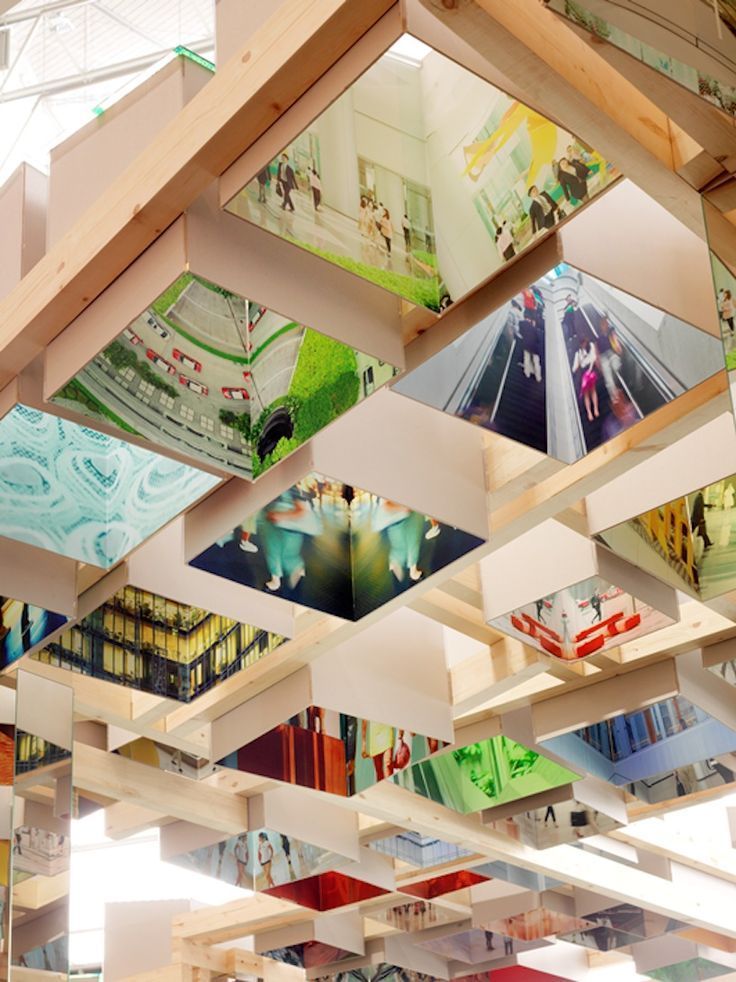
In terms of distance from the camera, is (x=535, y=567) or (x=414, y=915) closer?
(x=535, y=567)

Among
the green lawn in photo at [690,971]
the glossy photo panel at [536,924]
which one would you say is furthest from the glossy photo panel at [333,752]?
the green lawn in photo at [690,971]

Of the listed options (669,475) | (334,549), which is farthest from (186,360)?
(669,475)

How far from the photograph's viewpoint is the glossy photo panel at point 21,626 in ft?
10.7

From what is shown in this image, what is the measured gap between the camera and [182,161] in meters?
2.23

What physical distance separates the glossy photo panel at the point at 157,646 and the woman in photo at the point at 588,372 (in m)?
1.07

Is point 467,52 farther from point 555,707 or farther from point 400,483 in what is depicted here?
point 555,707

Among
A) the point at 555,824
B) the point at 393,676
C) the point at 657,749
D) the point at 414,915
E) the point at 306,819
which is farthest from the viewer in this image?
the point at 414,915

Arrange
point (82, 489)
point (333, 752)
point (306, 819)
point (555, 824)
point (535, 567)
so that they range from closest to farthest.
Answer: point (82, 489)
point (535, 567)
point (333, 752)
point (555, 824)
point (306, 819)

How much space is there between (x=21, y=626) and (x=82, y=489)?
1.42 feet

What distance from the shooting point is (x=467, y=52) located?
2.04 metres

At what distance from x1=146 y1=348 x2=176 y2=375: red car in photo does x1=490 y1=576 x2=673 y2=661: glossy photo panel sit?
1166mm

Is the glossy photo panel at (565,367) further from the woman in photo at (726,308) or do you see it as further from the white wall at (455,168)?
the woman in photo at (726,308)

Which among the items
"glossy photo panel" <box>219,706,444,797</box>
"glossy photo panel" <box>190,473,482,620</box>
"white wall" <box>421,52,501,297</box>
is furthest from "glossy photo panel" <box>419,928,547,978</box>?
"white wall" <box>421,52,501,297</box>

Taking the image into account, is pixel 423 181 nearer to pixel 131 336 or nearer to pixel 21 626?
pixel 131 336
